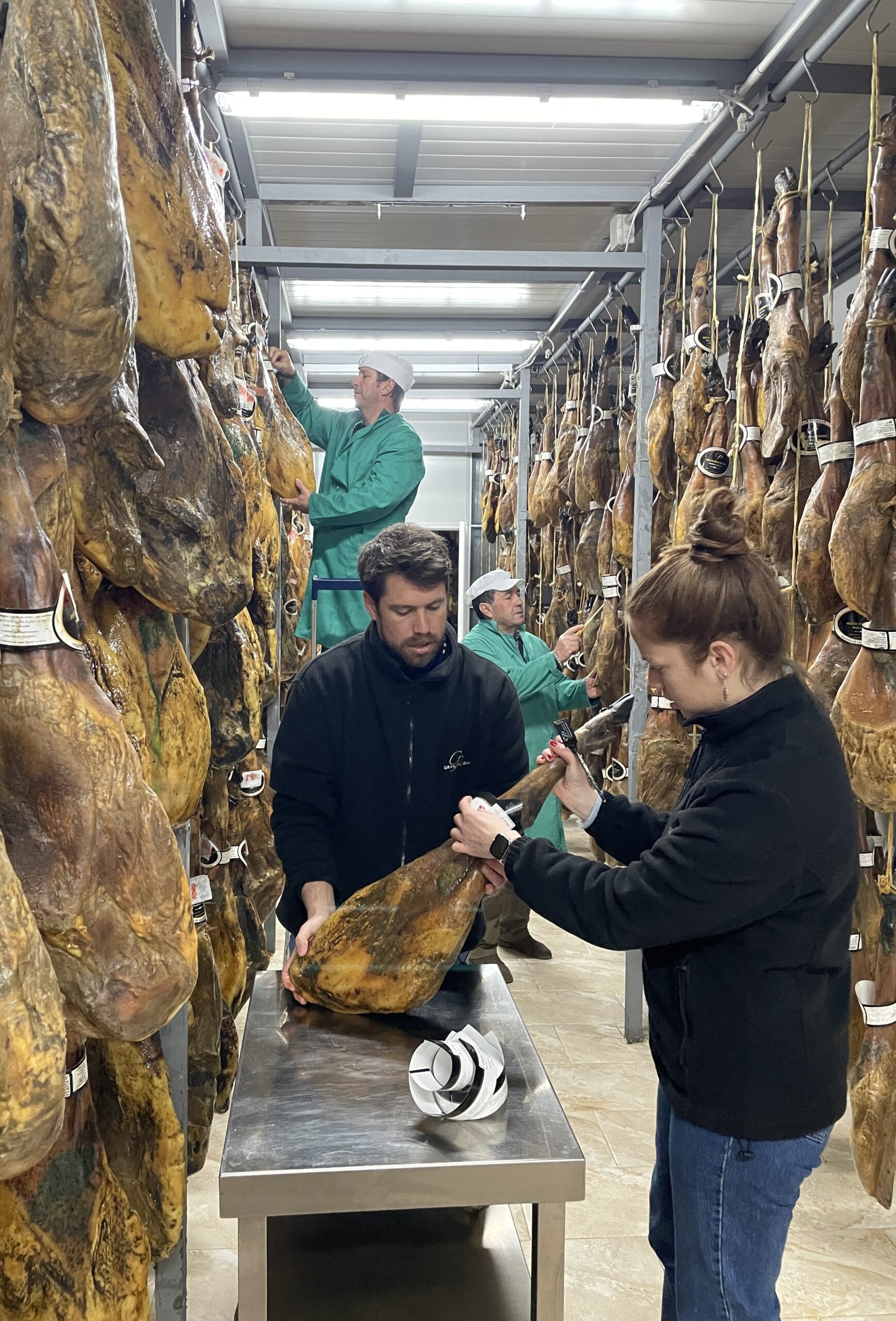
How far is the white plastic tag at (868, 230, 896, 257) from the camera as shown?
10.1 ft

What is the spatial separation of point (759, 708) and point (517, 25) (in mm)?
2549

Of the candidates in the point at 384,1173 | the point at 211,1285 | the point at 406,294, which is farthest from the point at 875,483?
the point at 406,294

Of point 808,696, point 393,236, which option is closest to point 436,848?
point 808,696

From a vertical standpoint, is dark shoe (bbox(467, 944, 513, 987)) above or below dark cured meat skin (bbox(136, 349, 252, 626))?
below

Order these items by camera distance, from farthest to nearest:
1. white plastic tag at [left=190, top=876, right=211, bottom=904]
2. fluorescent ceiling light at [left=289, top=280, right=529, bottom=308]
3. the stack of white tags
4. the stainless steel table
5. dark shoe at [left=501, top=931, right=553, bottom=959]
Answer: dark shoe at [left=501, top=931, right=553, bottom=959] < fluorescent ceiling light at [left=289, top=280, right=529, bottom=308] < white plastic tag at [left=190, top=876, right=211, bottom=904] < the stack of white tags < the stainless steel table

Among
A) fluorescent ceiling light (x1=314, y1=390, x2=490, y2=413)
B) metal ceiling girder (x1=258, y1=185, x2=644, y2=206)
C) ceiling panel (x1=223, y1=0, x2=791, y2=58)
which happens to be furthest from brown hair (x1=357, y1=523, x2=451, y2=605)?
fluorescent ceiling light (x1=314, y1=390, x2=490, y2=413)

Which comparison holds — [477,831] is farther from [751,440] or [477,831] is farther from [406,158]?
[406,158]

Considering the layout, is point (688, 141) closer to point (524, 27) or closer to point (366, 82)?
point (524, 27)

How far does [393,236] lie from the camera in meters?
5.82

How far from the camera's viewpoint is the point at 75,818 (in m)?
1.01

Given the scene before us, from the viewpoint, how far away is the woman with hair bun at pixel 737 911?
1.93 m

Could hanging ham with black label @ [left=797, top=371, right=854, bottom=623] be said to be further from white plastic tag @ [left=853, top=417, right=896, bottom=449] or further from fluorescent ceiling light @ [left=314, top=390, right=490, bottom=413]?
fluorescent ceiling light @ [left=314, top=390, right=490, bottom=413]

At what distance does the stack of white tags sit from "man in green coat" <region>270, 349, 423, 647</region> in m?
2.03

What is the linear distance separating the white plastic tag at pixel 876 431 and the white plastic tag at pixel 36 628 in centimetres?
266
